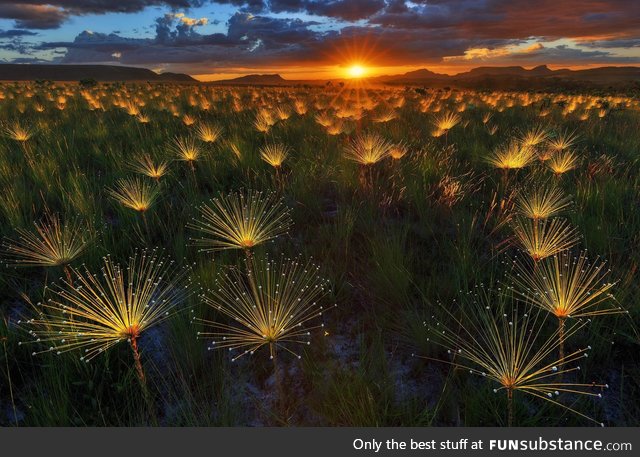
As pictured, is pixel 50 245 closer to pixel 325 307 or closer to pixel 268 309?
pixel 268 309

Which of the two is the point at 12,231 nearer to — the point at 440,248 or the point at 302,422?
the point at 302,422

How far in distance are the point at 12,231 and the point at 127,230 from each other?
4.02ft

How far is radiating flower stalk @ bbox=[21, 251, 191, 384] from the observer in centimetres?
176

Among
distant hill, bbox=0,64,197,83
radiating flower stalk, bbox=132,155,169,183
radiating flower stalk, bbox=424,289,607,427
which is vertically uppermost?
distant hill, bbox=0,64,197,83

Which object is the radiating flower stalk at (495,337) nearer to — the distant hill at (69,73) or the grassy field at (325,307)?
the grassy field at (325,307)

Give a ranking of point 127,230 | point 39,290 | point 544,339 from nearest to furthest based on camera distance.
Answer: point 544,339
point 39,290
point 127,230

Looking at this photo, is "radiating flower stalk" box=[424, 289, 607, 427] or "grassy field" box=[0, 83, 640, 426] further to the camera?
"radiating flower stalk" box=[424, 289, 607, 427]

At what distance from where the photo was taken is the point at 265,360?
2.59m

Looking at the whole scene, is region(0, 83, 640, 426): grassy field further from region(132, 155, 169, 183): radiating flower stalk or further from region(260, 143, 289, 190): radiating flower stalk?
region(132, 155, 169, 183): radiating flower stalk

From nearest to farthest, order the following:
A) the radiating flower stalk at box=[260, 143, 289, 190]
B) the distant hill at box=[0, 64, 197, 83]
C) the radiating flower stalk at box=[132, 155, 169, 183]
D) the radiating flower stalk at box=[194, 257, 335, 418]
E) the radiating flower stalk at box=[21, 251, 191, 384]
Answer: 1. the radiating flower stalk at box=[21, 251, 191, 384]
2. the radiating flower stalk at box=[194, 257, 335, 418]
3. the radiating flower stalk at box=[132, 155, 169, 183]
4. the radiating flower stalk at box=[260, 143, 289, 190]
5. the distant hill at box=[0, 64, 197, 83]

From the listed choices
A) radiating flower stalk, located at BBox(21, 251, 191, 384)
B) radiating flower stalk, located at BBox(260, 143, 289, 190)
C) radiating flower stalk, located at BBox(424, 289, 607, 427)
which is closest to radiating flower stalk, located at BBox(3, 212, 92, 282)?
radiating flower stalk, located at BBox(21, 251, 191, 384)

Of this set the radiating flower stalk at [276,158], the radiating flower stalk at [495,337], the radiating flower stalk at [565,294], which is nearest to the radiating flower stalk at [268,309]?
the radiating flower stalk at [495,337]

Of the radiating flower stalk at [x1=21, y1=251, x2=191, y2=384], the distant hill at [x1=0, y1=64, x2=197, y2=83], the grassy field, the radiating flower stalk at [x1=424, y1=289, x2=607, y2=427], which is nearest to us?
the radiating flower stalk at [x1=21, y1=251, x2=191, y2=384]
